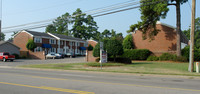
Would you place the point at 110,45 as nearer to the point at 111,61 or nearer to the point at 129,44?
the point at 111,61

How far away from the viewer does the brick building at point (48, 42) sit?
185 feet

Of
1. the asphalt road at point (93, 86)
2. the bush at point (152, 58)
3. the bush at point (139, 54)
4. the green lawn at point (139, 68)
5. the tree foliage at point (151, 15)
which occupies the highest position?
the tree foliage at point (151, 15)

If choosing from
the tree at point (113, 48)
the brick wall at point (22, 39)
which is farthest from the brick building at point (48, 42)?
the tree at point (113, 48)

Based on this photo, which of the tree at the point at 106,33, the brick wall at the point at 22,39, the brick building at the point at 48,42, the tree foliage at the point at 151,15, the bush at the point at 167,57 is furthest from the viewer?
the tree at the point at 106,33

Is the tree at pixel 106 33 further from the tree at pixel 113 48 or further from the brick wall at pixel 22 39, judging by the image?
the tree at pixel 113 48

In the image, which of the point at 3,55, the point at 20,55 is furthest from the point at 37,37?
the point at 3,55

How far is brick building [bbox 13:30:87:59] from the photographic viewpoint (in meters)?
56.5

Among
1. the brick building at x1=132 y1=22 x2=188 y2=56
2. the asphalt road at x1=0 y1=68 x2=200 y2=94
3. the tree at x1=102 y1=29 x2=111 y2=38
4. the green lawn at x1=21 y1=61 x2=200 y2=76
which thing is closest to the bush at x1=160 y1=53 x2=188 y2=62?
the brick building at x1=132 y1=22 x2=188 y2=56

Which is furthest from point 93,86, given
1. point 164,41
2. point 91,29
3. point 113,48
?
point 91,29

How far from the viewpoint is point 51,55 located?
51375mm

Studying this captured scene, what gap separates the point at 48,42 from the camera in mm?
60906

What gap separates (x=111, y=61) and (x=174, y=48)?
58.4 feet

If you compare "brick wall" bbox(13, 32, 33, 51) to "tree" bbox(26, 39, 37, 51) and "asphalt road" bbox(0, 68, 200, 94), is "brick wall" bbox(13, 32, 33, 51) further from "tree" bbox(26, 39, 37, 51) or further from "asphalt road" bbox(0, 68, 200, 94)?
"asphalt road" bbox(0, 68, 200, 94)

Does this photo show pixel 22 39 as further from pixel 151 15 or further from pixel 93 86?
pixel 93 86
